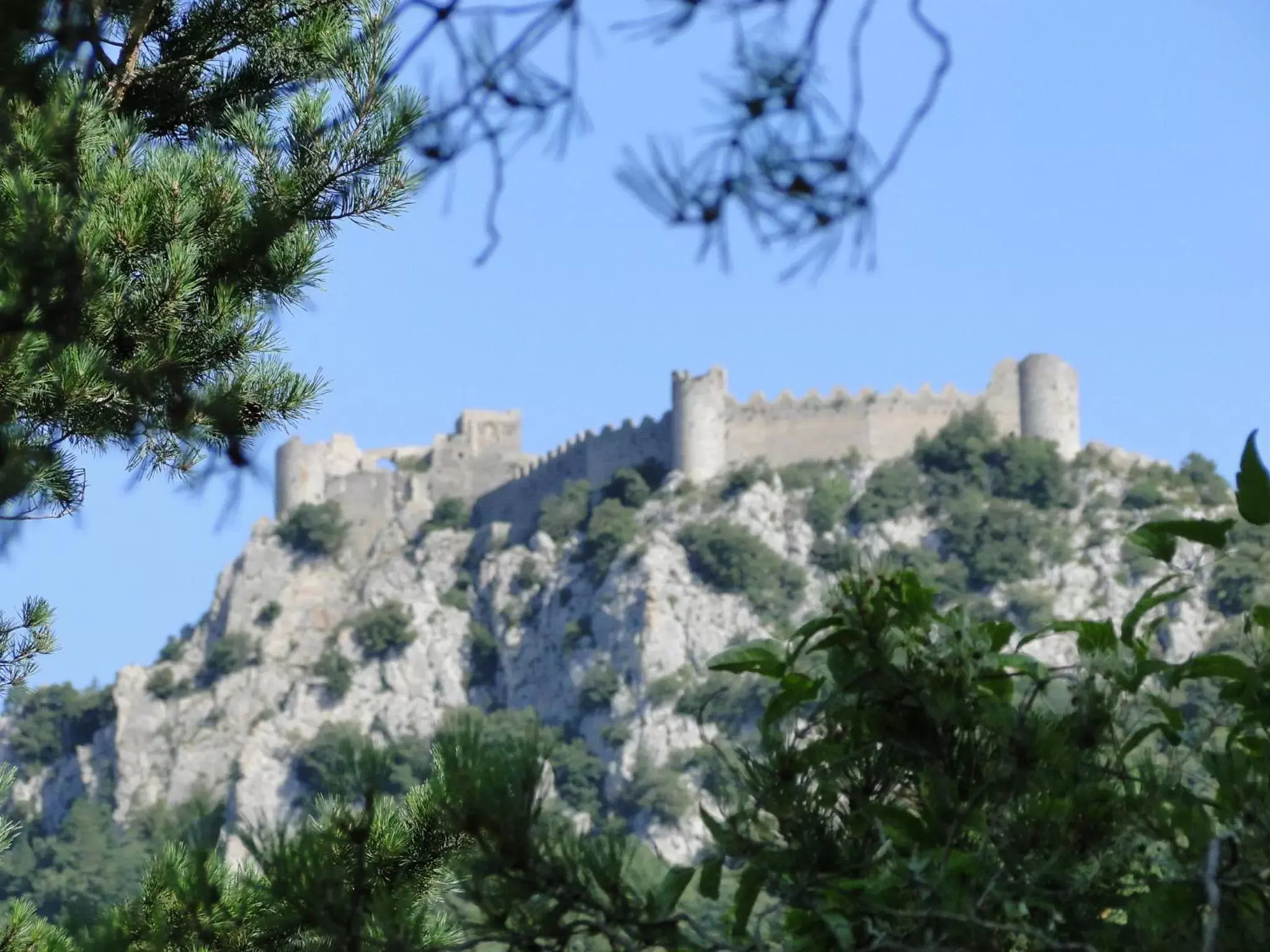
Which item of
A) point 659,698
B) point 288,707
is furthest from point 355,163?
point 288,707

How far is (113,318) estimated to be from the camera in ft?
15.6

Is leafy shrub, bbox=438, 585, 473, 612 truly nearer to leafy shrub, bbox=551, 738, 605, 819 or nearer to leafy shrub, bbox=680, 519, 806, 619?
leafy shrub, bbox=680, 519, 806, 619

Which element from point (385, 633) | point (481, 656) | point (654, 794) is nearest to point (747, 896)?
point (654, 794)

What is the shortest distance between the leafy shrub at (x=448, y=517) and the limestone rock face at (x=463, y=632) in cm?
28

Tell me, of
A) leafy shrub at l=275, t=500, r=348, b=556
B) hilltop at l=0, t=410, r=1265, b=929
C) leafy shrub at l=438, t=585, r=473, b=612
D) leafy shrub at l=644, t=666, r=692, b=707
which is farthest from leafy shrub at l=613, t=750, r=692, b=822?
leafy shrub at l=275, t=500, r=348, b=556

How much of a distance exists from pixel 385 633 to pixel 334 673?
59.8 inches

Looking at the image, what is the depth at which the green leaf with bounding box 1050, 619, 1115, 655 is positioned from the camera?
2.41m

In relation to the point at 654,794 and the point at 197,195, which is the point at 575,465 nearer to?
the point at 654,794

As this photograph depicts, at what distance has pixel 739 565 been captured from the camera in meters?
42.8

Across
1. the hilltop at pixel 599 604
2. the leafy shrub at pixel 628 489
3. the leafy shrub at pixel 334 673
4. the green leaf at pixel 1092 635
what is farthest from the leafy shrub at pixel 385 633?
the green leaf at pixel 1092 635

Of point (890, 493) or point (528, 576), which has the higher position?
point (890, 493)

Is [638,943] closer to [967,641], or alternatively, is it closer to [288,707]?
[967,641]

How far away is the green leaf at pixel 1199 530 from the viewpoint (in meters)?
2.33

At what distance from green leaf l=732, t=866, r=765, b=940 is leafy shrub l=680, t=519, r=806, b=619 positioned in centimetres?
4003
